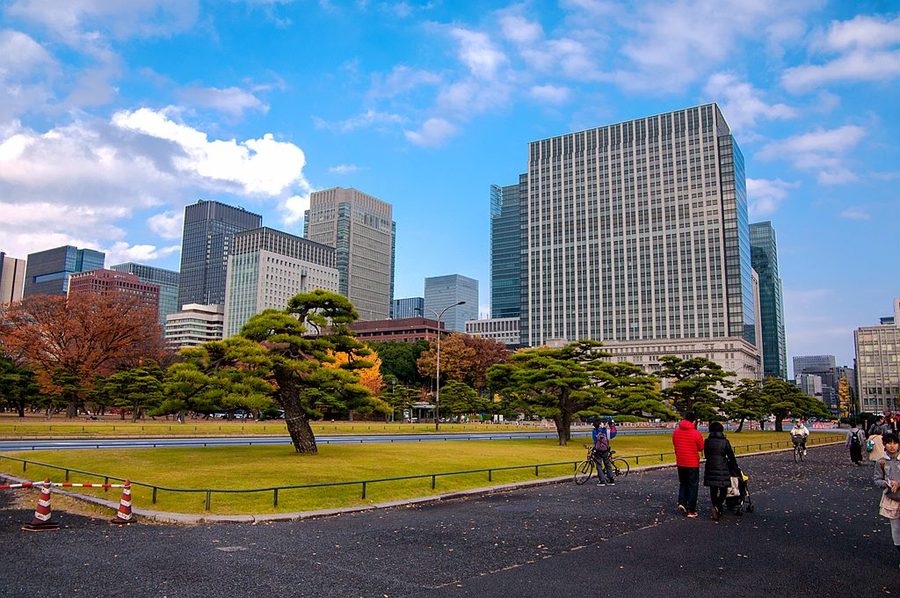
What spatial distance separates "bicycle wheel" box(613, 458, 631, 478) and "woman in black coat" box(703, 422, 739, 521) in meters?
7.46

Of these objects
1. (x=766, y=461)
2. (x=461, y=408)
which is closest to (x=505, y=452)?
(x=766, y=461)

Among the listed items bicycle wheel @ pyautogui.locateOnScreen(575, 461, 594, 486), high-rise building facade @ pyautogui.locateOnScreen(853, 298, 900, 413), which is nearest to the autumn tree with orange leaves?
bicycle wheel @ pyautogui.locateOnScreen(575, 461, 594, 486)

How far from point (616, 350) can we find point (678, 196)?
4297 centimetres

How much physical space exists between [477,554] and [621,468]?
53.6 feet

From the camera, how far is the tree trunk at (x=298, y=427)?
2675 cm

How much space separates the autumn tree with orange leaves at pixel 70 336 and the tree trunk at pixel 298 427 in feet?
149

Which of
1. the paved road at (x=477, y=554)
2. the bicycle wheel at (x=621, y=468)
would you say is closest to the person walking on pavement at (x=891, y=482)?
the paved road at (x=477, y=554)

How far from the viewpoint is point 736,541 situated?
11.7 metres

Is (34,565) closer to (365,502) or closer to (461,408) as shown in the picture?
(365,502)

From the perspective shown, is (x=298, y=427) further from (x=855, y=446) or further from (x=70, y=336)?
(x=70, y=336)

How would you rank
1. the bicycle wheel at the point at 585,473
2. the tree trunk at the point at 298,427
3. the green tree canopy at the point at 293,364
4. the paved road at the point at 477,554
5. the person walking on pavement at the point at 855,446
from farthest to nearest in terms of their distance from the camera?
the person walking on pavement at the point at 855,446
the tree trunk at the point at 298,427
the green tree canopy at the point at 293,364
the bicycle wheel at the point at 585,473
the paved road at the point at 477,554

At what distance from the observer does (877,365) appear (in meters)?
162

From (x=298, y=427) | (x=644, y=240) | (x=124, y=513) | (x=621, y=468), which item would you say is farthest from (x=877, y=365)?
(x=124, y=513)

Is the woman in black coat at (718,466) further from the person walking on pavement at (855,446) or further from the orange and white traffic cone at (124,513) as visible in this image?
the person walking on pavement at (855,446)
